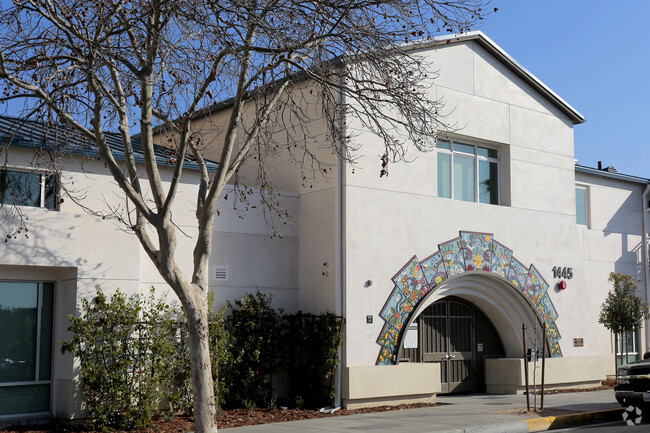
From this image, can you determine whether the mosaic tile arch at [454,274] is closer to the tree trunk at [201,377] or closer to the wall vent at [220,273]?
the wall vent at [220,273]

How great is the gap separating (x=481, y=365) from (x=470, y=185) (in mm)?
4477

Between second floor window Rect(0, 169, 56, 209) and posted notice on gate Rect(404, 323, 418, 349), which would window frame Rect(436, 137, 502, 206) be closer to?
posted notice on gate Rect(404, 323, 418, 349)

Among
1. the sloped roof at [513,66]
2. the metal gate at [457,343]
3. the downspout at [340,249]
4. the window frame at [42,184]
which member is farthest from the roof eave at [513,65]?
the window frame at [42,184]

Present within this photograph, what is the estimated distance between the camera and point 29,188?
14.1 metres

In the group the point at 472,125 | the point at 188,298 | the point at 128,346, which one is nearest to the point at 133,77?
the point at 188,298

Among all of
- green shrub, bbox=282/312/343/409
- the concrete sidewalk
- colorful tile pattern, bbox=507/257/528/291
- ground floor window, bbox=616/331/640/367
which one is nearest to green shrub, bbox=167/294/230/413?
the concrete sidewalk

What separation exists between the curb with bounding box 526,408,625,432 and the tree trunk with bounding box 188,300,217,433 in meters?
6.59

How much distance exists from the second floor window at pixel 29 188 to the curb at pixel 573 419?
949 centimetres

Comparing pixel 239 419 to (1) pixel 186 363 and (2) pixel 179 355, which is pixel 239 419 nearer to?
(1) pixel 186 363

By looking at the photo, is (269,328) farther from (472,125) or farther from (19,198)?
(472,125)

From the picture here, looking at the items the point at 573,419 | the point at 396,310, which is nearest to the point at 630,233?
the point at 396,310

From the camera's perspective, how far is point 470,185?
19422 millimetres

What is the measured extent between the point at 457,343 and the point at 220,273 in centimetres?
641

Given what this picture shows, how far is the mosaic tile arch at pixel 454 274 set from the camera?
55.7 feet
